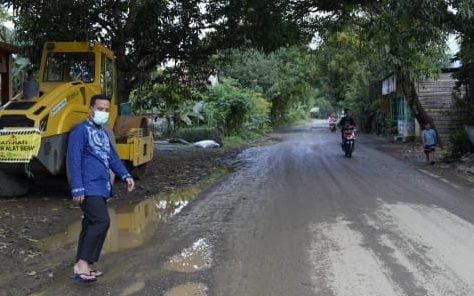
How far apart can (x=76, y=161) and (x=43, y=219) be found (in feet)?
12.7

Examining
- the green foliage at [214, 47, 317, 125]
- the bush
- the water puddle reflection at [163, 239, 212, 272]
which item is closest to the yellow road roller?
the water puddle reflection at [163, 239, 212, 272]

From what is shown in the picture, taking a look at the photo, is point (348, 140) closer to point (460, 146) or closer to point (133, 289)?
point (460, 146)

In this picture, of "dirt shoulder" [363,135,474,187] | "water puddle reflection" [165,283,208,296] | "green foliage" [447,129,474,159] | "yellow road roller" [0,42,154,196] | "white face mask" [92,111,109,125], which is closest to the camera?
"water puddle reflection" [165,283,208,296]

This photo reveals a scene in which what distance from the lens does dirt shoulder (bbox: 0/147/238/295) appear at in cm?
621

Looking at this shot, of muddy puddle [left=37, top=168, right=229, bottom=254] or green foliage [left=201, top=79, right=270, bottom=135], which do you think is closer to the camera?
muddy puddle [left=37, top=168, right=229, bottom=254]

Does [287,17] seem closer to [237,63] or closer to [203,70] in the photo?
[203,70]

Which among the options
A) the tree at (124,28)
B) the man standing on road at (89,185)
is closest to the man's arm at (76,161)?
the man standing on road at (89,185)

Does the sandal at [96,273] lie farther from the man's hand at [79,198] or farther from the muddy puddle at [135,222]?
the muddy puddle at [135,222]

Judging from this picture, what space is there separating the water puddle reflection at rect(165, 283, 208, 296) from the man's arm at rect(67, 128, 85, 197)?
1318 millimetres

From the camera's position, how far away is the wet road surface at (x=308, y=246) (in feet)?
18.7

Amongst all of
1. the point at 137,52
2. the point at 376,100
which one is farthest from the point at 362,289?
the point at 376,100

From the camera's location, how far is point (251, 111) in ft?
117

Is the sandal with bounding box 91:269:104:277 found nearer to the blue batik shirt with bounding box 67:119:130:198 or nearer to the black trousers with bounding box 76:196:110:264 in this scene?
the black trousers with bounding box 76:196:110:264

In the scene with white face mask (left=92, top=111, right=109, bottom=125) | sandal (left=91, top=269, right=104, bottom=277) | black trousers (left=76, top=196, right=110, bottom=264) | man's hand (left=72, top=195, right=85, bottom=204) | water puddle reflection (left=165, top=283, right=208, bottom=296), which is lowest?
water puddle reflection (left=165, top=283, right=208, bottom=296)
